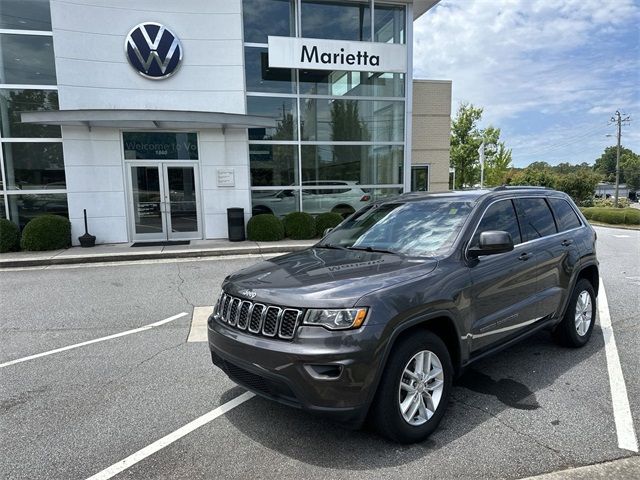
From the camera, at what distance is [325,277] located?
10.5 ft

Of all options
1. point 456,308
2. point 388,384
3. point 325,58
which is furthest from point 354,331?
point 325,58

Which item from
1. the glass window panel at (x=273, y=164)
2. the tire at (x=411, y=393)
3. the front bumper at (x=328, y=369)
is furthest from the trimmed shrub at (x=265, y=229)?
the front bumper at (x=328, y=369)

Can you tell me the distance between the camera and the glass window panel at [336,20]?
1425cm

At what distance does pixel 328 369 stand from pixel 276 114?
1245cm

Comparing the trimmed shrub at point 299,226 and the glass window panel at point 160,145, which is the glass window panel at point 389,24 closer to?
the trimmed shrub at point 299,226

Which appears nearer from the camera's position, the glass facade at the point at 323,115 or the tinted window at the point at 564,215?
the tinted window at the point at 564,215

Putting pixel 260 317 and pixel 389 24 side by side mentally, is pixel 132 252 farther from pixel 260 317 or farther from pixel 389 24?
pixel 389 24

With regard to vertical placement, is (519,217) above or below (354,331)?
above

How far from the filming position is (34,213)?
1264 centimetres

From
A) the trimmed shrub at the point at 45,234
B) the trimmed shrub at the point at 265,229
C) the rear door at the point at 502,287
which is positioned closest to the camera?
the rear door at the point at 502,287

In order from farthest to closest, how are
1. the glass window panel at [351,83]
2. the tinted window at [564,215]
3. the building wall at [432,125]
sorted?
the building wall at [432,125] → the glass window panel at [351,83] → the tinted window at [564,215]

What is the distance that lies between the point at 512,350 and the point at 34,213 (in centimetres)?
1294

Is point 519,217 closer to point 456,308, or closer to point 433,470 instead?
point 456,308

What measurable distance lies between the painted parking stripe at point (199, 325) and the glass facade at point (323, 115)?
7.90 m
